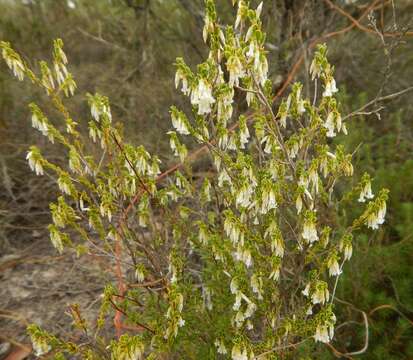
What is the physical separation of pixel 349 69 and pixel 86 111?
10.6ft

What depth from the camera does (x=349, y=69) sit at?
5.13m

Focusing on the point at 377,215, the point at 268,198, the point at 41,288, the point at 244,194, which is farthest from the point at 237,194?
the point at 41,288

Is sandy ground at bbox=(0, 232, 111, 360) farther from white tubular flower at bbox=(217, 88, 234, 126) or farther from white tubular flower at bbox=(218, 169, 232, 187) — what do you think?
white tubular flower at bbox=(217, 88, 234, 126)

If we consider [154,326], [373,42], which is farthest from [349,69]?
[154,326]

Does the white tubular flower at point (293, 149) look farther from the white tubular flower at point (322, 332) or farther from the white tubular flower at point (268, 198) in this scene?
the white tubular flower at point (322, 332)

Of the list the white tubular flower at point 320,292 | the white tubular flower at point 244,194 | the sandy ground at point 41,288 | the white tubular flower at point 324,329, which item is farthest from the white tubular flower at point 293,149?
the sandy ground at point 41,288

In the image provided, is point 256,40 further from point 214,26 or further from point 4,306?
point 4,306

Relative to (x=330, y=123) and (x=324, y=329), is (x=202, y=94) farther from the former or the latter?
(x=324, y=329)

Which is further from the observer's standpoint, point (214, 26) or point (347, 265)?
point (347, 265)

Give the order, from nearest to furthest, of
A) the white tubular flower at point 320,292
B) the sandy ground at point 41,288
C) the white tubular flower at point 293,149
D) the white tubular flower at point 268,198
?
1. the white tubular flower at point 268,198
2. the white tubular flower at point 320,292
3. the white tubular flower at point 293,149
4. the sandy ground at point 41,288

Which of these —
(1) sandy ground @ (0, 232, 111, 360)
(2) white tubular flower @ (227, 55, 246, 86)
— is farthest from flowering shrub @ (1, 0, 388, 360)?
(1) sandy ground @ (0, 232, 111, 360)

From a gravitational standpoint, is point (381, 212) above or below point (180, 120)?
below

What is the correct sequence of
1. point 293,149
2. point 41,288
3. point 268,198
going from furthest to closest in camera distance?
1. point 41,288
2. point 293,149
3. point 268,198

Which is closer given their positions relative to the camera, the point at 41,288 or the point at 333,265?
the point at 333,265
